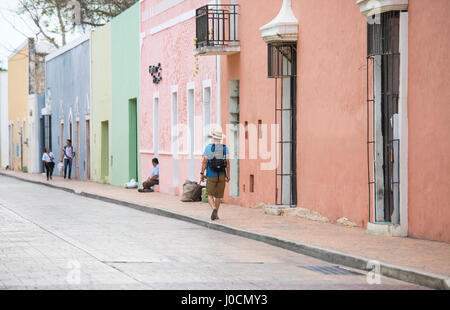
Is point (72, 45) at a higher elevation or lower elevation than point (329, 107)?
higher

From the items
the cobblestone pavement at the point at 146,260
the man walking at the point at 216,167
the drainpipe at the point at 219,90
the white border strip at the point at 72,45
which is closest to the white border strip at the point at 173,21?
the drainpipe at the point at 219,90

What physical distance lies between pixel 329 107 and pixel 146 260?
637cm

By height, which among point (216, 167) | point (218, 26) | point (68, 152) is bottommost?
point (68, 152)

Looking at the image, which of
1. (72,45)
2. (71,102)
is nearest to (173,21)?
(72,45)

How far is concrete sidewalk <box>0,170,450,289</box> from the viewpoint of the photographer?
33.8ft

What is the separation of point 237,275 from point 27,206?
13.3m

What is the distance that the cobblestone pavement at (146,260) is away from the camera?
9688 millimetres

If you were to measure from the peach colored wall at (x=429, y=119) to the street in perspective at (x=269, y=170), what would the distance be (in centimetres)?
3

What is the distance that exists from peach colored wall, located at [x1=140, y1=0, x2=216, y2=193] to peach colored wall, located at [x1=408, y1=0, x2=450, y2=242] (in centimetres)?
1061

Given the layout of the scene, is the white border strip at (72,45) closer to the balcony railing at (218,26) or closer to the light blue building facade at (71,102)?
the light blue building facade at (71,102)

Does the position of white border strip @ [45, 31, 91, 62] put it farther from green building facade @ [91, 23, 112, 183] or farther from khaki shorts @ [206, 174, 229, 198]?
khaki shorts @ [206, 174, 229, 198]

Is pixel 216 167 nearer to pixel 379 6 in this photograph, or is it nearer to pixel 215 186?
pixel 215 186

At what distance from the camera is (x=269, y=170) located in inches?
784

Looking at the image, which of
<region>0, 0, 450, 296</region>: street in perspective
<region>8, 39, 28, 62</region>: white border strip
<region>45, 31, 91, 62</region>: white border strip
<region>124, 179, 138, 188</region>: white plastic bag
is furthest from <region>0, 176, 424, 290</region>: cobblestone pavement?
<region>8, 39, 28, 62</region>: white border strip
